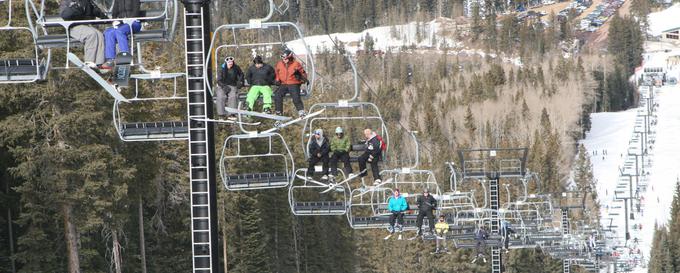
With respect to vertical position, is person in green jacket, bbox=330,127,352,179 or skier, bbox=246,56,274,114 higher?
skier, bbox=246,56,274,114

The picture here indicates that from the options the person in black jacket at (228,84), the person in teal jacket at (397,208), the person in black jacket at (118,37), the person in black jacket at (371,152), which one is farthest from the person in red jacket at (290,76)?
the person in teal jacket at (397,208)

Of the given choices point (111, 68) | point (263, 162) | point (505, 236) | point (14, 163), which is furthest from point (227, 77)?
point (263, 162)

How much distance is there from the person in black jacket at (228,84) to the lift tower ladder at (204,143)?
3.91ft

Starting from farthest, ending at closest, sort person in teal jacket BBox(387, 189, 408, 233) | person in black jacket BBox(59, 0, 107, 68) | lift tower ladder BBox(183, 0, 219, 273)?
person in teal jacket BBox(387, 189, 408, 233), lift tower ladder BBox(183, 0, 219, 273), person in black jacket BBox(59, 0, 107, 68)

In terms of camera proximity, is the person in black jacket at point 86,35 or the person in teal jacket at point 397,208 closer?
the person in black jacket at point 86,35

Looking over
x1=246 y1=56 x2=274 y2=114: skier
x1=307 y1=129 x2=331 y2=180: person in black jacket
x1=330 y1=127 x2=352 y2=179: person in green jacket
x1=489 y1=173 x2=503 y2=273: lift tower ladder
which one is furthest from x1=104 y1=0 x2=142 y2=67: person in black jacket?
x1=489 y1=173 x2=503 y2=273: lift tower ladder

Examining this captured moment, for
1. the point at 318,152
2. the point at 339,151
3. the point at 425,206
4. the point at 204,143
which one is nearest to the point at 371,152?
the point at 339,151

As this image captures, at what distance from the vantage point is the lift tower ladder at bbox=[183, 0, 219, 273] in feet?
68.8

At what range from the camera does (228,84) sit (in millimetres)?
22609

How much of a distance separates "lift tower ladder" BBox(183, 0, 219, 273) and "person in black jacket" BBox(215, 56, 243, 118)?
1.19 metres

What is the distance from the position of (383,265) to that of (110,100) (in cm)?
5574

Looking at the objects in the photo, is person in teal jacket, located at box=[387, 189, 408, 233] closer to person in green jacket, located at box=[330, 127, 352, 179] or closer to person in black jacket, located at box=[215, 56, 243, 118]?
person in green jacket, located at box=[330, 127, 352, 179]

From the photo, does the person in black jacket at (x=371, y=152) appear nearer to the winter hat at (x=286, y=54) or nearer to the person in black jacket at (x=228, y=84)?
the winter hat at (x=286, y=54)

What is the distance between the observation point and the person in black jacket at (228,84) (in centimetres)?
2238
